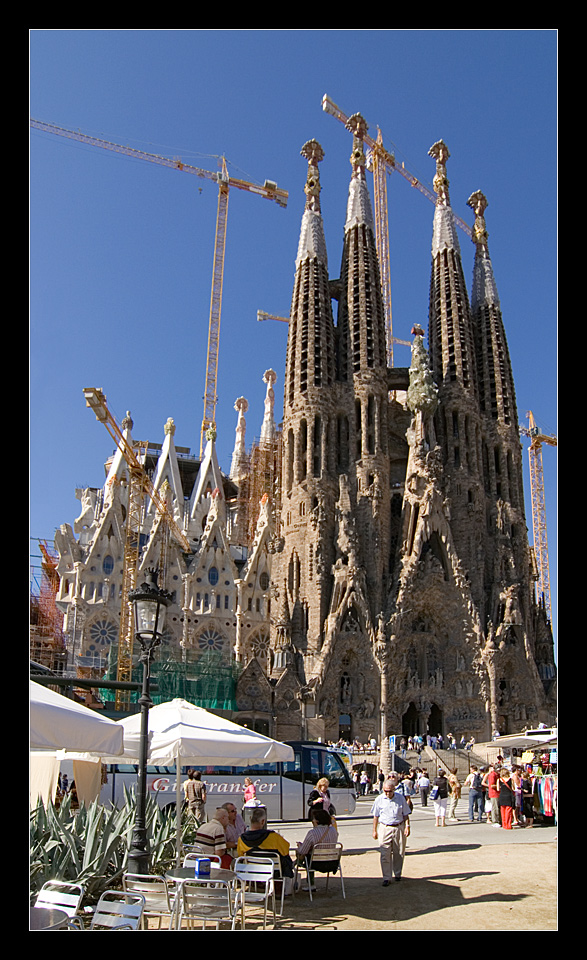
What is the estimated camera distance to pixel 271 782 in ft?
60.7

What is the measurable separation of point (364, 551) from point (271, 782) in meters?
30.4

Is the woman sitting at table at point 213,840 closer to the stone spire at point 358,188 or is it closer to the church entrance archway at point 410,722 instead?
the church entrance archway at point 410,722

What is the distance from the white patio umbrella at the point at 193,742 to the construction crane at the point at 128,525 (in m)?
34.4

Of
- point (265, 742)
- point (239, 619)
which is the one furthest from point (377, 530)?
point (265, 742)

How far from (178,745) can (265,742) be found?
1420mm

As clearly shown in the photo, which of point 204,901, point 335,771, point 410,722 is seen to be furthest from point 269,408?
point 204,901

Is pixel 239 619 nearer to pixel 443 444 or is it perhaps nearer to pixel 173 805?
pixel 443 444

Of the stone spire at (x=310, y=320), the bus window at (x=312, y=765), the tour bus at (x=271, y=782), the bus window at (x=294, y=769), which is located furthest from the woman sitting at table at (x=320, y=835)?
the stone spire at (x=310, y=320)

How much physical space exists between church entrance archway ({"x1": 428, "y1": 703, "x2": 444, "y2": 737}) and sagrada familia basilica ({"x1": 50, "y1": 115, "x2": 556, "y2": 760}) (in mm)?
108

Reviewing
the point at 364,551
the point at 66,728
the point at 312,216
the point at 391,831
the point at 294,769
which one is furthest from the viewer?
the point at 312,216

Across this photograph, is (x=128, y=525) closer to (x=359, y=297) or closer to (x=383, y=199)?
(x=359, y=297)

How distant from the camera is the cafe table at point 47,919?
20.8 feet

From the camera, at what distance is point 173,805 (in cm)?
1592
